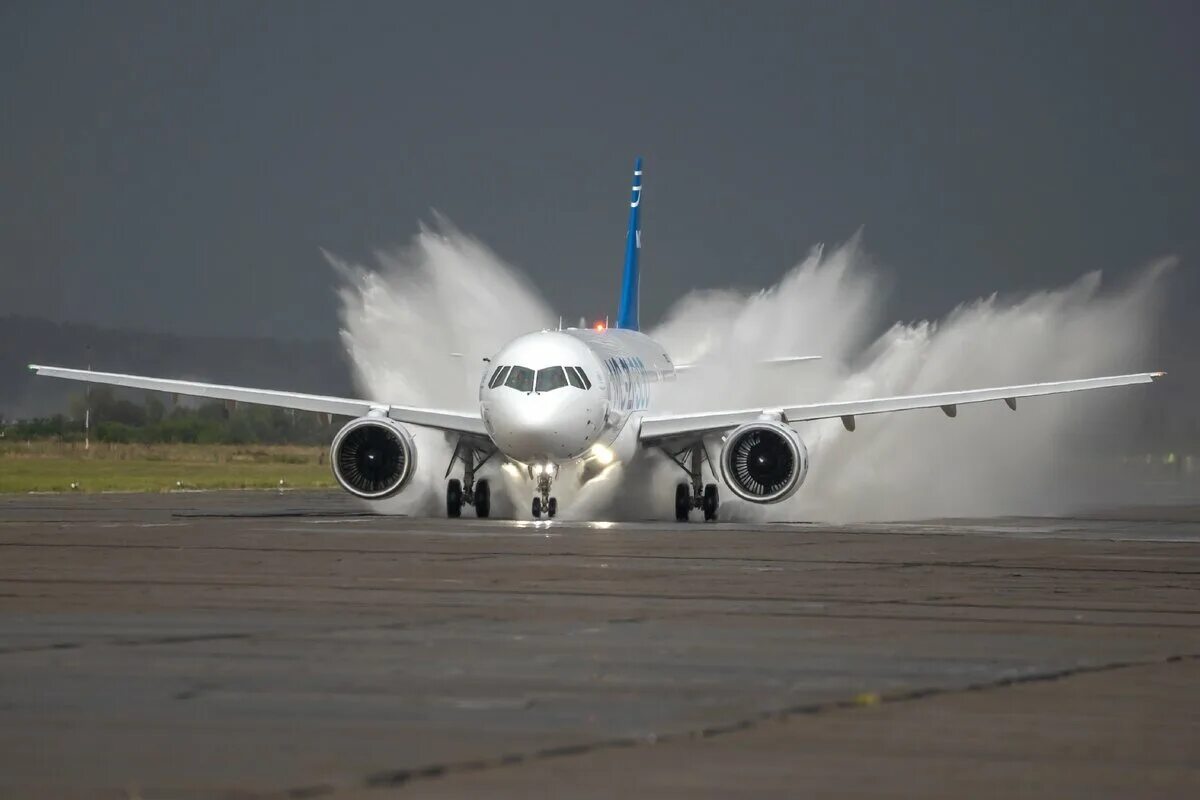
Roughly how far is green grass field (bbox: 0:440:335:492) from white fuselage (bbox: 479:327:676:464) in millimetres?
17821

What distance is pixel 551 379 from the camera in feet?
132

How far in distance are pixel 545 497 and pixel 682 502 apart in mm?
3154

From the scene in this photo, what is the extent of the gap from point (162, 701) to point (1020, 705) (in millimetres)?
4792

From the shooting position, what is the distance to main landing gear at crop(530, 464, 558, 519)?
131ft

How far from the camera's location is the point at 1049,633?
16.7 metres

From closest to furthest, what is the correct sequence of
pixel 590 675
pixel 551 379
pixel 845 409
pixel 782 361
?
pixel 590 675, pixel 551 379, pixel 845 409, pixel 782 361

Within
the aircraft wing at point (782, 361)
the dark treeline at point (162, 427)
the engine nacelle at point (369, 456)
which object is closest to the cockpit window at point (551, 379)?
the engine nacelle at point (369, 456)

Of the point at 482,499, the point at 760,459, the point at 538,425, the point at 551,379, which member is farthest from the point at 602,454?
the point at 760,459

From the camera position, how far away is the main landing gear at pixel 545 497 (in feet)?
131

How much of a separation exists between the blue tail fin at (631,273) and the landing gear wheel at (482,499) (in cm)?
1534

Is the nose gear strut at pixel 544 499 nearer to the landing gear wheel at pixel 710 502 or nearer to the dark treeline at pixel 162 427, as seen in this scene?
the landing gear wheel at pixel 710 502

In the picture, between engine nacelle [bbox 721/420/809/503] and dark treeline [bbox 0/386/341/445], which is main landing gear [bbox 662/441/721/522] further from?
dark treeline [bbox 0/386/341/445]

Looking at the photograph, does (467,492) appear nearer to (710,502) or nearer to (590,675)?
(710,502)

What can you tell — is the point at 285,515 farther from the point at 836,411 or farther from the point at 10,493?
the point at 10,493
